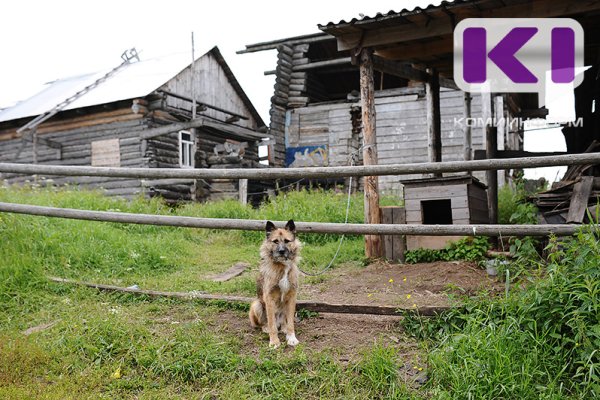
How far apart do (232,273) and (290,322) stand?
9.37 ft

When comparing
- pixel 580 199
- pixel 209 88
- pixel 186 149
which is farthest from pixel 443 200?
pixel 209 88

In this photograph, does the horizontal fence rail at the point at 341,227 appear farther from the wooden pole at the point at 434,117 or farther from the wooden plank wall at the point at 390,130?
the wooden plank wall at the point at 390,130

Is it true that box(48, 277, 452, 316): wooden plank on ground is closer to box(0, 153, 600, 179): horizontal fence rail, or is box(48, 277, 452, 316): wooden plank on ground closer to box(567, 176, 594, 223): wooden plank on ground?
box(0, 153, 600, 179): horizontal fence rail

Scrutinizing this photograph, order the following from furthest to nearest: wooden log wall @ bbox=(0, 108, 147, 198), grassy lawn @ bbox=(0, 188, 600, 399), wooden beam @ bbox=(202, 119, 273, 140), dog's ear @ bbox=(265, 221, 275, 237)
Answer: wooden log wall @ bbox=(0, 108, 147, 198), wooden beam @ bbox=(202, 119, 273, 140), dog's ear @ bbox=(265, 221, 275, 237), grassy lawn @ bbox=(0, 188, 600, 399)

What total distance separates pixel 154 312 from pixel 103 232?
310 centimetres

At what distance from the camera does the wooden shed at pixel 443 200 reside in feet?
24.6

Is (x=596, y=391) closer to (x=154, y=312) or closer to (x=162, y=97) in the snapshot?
(x=154, y=312)

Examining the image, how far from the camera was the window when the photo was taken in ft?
67.2

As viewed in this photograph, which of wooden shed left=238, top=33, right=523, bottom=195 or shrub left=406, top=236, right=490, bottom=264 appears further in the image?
wooden shed left=238, top=33, right=523, bottom=195

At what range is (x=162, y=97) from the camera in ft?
62.7

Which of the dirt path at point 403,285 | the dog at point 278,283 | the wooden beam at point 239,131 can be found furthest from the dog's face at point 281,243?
the wooden beam at point 239,131

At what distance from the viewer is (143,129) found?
1916cm

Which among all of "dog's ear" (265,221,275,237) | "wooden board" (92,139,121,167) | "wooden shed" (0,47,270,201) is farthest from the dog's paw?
"wooden board" (92,139,121,167)

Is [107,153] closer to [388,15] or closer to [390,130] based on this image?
[390,130]
